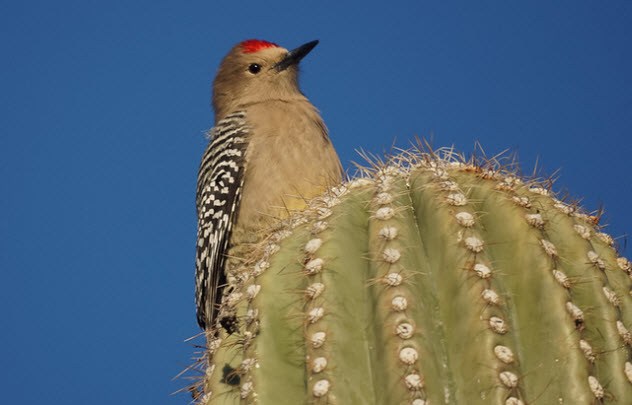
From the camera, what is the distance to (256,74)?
7.26 metres

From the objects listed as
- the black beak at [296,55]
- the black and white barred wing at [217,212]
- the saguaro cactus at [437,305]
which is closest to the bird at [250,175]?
the black and white barred wing at [217,212]

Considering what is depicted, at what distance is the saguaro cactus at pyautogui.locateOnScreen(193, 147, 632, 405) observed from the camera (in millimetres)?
2445

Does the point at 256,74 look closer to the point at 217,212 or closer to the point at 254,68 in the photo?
the point at 254,68

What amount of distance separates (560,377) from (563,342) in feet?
0.35

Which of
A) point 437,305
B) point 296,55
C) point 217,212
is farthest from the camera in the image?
point 296,55

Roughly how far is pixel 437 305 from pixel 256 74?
4.91m

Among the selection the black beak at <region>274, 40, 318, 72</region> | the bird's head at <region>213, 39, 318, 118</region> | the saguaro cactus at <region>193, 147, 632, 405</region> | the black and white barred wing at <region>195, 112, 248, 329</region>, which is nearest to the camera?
the saguaro cactus at <region>193, 147, 632, 405</region>

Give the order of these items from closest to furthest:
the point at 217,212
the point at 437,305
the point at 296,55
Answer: the point at 437,305, the point at 217,212, the point at 296,55

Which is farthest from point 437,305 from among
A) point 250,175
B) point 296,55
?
point 296,55

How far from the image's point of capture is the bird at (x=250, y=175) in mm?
5668

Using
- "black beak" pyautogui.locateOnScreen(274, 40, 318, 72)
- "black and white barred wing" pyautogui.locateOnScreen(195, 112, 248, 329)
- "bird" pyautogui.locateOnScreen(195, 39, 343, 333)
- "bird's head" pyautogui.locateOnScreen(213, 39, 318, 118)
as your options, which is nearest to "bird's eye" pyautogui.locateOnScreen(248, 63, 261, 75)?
"bird's head" pyautogui.locateOnScreen(213, 39, 318, 118)

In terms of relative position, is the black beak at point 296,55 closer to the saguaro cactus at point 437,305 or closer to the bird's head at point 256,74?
the bird's head at point 256,74

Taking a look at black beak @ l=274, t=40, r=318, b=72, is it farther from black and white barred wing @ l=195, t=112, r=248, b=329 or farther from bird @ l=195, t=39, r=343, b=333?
black and white barred wing @ l=195, t=112, r=248, b=329

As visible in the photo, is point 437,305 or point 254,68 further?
point 254,68
